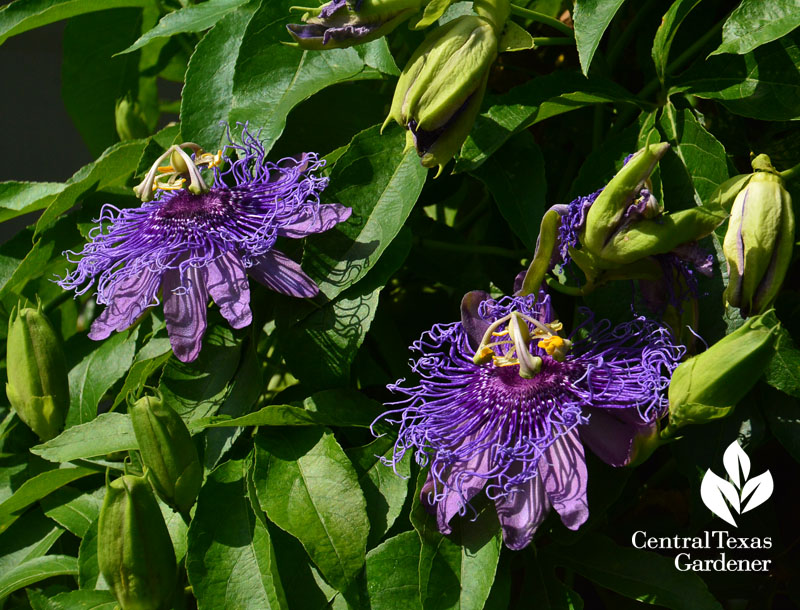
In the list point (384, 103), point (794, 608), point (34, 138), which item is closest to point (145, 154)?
point (384, 103)

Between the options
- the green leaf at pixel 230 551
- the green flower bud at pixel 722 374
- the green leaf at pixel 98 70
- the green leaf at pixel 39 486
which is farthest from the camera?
the green leaf at pixel 98 70

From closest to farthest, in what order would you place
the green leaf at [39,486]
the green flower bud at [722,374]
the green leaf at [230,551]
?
1. the green flower bud at [722,374]
2. the green leaf at [230,551]
3. the green leaf at [39,486]

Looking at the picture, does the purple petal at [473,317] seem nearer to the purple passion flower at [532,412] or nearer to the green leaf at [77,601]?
the purple passion flower at [532,412]

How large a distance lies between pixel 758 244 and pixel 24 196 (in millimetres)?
595

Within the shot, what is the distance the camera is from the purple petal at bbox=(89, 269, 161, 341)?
64cm

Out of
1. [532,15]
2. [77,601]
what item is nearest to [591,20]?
[532,15]

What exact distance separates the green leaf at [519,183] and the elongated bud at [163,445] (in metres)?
0.26

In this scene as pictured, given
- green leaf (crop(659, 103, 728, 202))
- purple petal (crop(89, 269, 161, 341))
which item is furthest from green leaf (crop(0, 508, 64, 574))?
green leaf (crop(659, 103, 728, 202))

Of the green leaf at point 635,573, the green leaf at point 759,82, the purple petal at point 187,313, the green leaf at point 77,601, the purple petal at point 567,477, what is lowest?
the green leaf at point 635,573

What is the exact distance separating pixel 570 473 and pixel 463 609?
0.11 metres

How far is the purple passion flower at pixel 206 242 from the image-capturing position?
2.07 ft

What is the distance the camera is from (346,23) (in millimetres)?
573

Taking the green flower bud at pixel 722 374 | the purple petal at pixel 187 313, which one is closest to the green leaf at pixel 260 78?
the purple petal at pixel 187 313

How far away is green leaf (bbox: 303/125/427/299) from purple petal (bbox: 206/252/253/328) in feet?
0.15
